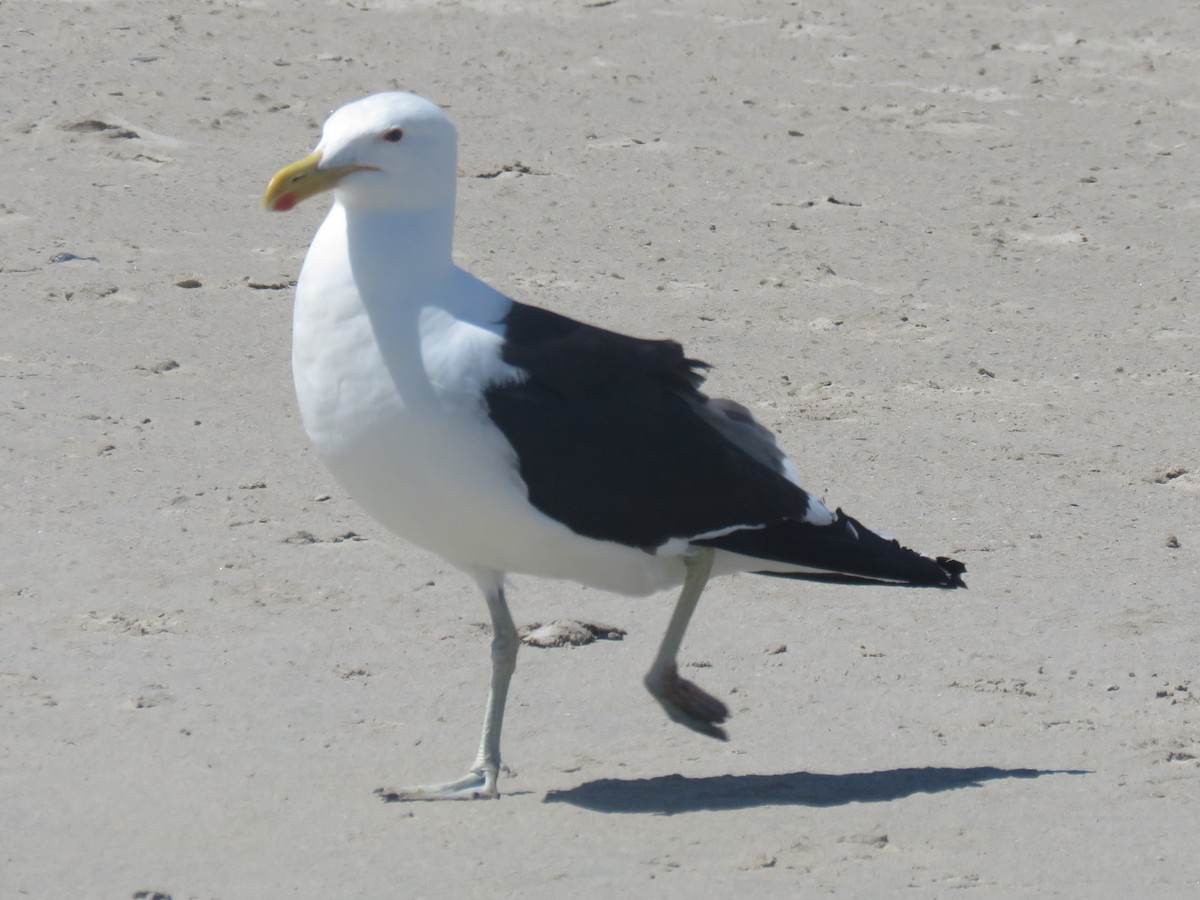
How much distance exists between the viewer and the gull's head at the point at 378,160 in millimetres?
4477

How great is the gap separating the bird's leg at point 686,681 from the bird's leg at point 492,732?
13.7 inches

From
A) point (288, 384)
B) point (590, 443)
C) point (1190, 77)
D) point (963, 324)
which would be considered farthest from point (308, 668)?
point (1190, 77)

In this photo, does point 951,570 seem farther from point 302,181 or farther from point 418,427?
point 302,181

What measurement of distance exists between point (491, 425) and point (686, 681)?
855 mm

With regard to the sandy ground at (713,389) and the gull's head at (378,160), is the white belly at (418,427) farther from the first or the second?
the sandy ground at (713,389)

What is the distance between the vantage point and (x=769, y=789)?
15.6ft

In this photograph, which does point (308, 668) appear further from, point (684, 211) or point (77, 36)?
point (77, 36)

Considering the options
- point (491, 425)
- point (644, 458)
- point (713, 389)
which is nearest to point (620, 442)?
point (644, 458)

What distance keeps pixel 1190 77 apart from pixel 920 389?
203 inches

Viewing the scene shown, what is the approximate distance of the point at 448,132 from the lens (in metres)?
4.61

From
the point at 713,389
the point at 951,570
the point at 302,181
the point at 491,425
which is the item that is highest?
the point at 302,181

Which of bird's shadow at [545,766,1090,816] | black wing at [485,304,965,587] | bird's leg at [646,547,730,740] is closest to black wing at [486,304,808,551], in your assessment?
black wing at [485,304,965,587]

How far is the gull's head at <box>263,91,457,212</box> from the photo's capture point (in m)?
4.48

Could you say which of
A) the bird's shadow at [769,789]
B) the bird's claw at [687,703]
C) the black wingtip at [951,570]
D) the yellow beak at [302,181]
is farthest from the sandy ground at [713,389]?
the yellow beak at [302,181]
